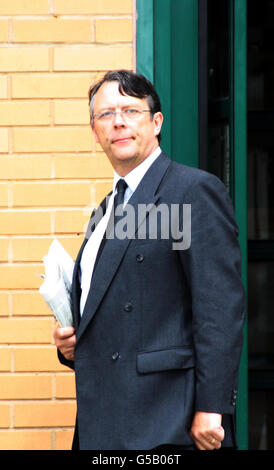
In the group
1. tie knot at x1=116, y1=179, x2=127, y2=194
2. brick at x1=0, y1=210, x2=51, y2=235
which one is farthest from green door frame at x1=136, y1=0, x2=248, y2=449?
tie knot at x1=116, y1=179, x2=127, y2=194

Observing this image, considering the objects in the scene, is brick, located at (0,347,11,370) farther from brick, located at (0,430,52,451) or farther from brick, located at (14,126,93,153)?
brick, located at (14,126,93,153)

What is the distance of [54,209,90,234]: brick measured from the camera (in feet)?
9.00

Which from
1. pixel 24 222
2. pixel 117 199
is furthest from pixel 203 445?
pixel 24 222

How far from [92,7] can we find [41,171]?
0.69 metres

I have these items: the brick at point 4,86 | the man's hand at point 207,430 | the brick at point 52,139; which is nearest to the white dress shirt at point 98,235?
the man's hand at point 207,430

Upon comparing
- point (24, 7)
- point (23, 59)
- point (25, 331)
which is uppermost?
point (24, 7)

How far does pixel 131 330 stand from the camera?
1965 mm

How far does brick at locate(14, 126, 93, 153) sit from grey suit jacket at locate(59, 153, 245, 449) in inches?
29.9

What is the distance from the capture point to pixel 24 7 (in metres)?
2.75

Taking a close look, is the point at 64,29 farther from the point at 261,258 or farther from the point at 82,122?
the point at 261,258

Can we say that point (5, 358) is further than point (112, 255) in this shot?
A: Yes

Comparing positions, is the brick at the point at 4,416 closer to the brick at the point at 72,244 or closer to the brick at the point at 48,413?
the brick at the point at 48,413

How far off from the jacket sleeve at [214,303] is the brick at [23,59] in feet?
3.78

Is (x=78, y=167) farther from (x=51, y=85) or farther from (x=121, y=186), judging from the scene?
(x=121, y=186)
